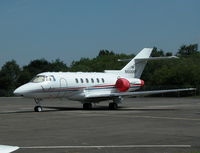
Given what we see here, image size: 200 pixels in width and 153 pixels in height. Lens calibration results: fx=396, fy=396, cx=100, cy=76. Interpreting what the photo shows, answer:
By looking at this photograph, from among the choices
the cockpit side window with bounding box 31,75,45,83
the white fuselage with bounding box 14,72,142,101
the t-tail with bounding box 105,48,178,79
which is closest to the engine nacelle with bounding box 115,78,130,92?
the white fuselage with bounding box 14,72,142,101

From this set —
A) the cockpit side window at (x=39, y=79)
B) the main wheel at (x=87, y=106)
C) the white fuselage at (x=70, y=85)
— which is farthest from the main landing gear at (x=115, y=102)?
the cockpit side window at (x=39, y=79)

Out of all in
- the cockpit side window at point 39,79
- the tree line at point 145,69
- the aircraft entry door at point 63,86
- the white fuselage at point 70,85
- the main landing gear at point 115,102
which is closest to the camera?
the white fuselage at point 70,85

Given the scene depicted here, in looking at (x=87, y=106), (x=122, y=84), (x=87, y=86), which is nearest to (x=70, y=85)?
(x=87, y=86)

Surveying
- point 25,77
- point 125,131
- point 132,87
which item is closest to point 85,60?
point 25,77

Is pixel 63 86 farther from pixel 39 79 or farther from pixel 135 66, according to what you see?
pixel 135 66

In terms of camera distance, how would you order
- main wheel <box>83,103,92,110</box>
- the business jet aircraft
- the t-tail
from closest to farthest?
1. the business jet aircraft
2. main wheel <box>83,103,92,110</box>
3. the t-tail

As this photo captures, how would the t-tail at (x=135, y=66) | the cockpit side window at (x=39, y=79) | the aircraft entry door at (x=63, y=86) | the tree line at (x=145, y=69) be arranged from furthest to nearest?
the tree line at (x=145, y=69)
the t-tail at (x=135, y=66)
the aircraft entry door at (x=63, y=86)
the cockpit side window at (x=39, y=79)

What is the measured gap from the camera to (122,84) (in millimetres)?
31547

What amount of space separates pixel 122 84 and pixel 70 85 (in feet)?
15.4

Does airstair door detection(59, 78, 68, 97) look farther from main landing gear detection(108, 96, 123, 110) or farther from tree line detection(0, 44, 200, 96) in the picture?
tree line detection(0, 44, 200, 96)

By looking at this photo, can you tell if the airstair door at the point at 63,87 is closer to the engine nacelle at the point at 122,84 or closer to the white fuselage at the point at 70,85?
the white fuselage at the point at 70,85

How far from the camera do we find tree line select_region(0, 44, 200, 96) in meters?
67.6

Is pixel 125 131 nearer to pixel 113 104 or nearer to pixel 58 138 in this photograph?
pixel 58 138

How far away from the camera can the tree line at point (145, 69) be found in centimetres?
6762
